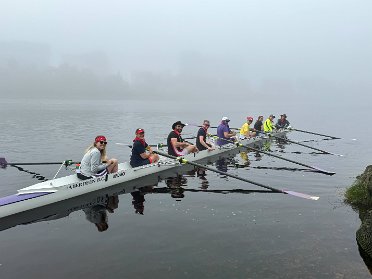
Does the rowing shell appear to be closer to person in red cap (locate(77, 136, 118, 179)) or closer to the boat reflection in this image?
the boat reflection

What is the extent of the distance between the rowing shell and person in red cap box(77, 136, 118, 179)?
28 centimetres

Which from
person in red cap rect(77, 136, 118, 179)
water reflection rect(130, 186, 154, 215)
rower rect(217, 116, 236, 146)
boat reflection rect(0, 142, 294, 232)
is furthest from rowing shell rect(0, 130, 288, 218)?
rower rect(217, 116, 236, 146)

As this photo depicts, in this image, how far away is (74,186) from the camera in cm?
1499

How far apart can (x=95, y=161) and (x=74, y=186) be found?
134 cm

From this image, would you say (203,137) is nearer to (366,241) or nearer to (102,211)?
(102,211)

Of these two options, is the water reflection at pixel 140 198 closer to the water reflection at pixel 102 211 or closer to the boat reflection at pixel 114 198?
the boat reflection at pixel 114 198

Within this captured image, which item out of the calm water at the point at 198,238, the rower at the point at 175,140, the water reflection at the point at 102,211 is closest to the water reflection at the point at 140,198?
the calm water at the point at 198,238

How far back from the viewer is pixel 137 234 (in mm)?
11750

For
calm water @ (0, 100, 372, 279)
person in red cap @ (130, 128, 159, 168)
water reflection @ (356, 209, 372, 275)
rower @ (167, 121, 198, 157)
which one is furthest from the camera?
rower @ (167, 121, 198, 157)

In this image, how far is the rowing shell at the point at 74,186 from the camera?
13.0m

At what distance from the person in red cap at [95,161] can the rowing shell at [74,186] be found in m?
0.28

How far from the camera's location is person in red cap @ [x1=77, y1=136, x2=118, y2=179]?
599 inches

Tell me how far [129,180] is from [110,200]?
2.84m

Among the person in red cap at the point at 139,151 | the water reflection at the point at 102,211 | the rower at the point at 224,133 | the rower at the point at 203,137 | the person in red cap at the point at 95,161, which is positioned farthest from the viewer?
the rower at the point at 224,133
